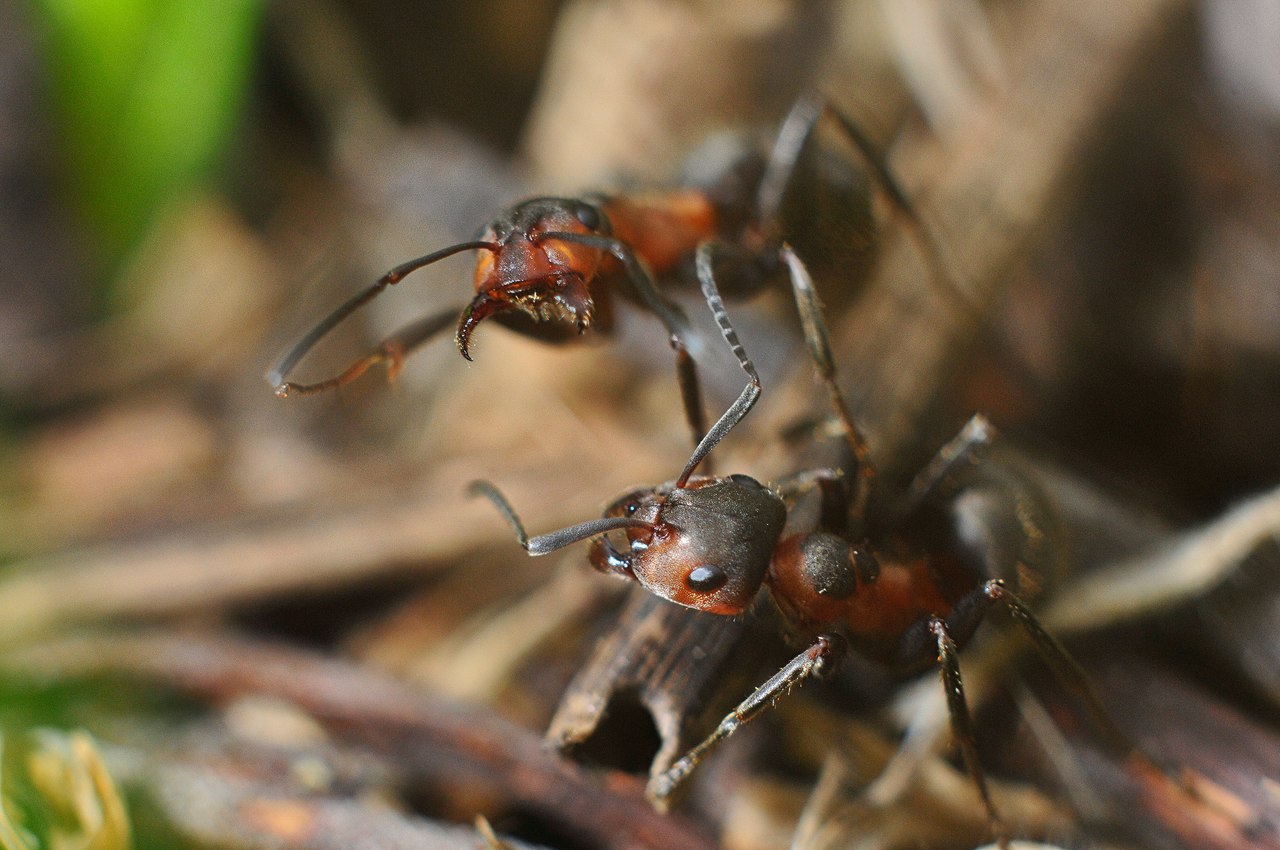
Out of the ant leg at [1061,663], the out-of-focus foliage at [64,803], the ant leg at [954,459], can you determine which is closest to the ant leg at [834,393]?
the ant leg at [954,459]

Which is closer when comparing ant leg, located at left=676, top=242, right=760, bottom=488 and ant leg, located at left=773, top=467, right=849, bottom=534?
ant leg, located at left=676, top=242, right=760, bottom=488

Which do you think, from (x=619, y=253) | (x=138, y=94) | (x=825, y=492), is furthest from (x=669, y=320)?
(x=138, y=94)

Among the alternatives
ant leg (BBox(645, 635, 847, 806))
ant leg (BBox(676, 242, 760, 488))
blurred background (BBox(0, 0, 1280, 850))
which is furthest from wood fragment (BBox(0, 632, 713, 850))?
ant leg (BBox(676, 242, 760, 488))

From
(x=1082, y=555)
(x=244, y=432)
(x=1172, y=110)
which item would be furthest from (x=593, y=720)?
(x=1172, y=110)

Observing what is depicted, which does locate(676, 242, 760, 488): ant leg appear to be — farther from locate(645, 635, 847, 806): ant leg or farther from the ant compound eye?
locate(645, 635, 847, 806): ant leg

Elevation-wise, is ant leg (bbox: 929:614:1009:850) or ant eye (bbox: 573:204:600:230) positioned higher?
ant eye (bbox: 573:204:600:230)

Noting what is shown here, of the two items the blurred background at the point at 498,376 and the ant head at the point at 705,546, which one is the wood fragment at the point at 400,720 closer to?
the blurred background at the point at 498,376
